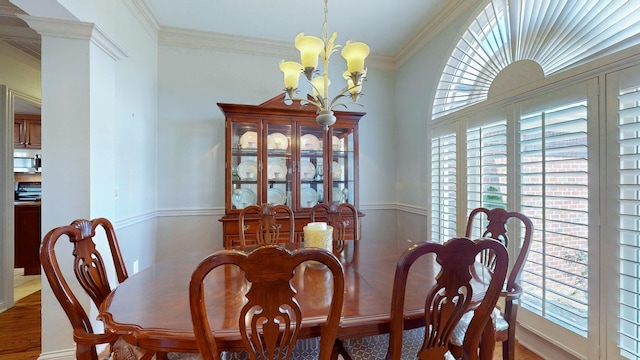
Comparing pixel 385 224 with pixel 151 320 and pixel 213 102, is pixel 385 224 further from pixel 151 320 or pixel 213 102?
pixel 151 320

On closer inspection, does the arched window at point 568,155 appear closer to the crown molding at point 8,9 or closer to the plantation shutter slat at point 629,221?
the plantation shutter slat at point 629,221

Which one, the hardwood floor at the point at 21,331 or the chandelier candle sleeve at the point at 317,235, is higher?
the chandelier candle sleeve at the point at 317,235

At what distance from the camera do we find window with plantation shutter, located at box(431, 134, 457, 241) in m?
2.58

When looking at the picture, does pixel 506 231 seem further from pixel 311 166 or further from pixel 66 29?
pixel 66 29

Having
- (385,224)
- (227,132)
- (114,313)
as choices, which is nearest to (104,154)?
(227,132)

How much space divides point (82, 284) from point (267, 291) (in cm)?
104

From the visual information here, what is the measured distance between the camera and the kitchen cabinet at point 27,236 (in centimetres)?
341

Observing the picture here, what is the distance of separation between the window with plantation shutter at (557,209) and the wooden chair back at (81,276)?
2.34 meters

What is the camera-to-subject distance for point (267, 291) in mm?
758

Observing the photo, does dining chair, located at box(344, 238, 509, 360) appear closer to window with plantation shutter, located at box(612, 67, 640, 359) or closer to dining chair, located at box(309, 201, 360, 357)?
dining chair, located at box(309, 201, 360, 357)

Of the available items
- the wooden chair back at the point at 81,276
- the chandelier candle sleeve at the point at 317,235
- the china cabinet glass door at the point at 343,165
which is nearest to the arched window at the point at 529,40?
the china cabinet glass door at the point at 343,165

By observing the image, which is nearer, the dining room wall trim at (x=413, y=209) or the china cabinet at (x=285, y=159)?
the china cabinet at (x=285, y=159)

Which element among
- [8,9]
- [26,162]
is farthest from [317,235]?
[26,162]

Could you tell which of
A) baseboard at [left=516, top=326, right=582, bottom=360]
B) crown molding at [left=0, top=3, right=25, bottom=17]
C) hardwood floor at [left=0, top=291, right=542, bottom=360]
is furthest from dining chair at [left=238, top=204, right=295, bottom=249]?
crown molding at [left=0, top=3, right=25, bottom=17]
